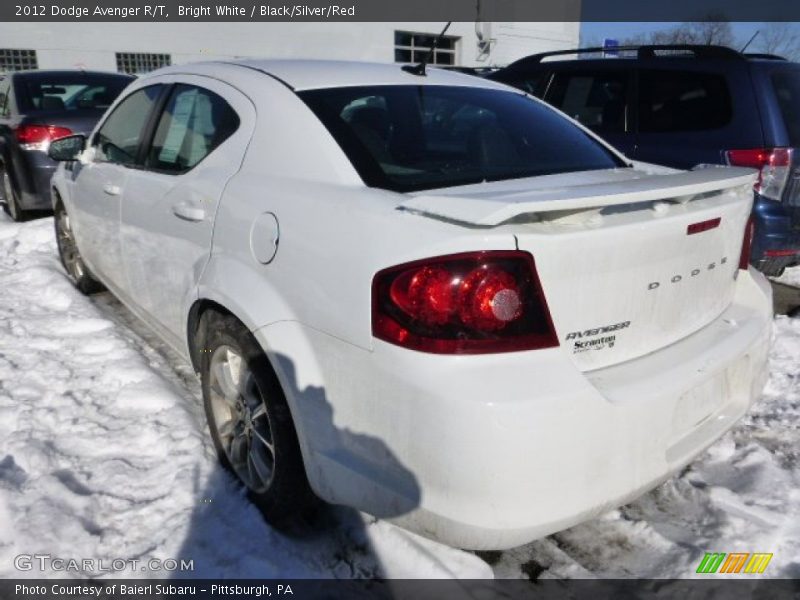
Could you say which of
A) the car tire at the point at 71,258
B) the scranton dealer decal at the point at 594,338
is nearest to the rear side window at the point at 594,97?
the scranton dealer decal at the point at 594,338

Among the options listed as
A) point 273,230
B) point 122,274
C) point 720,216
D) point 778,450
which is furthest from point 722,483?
point 122,274

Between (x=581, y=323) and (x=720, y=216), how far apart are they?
29.0 inches

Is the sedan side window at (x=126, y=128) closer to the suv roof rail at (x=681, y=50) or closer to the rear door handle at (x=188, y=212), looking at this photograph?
the rear door handle at (x=188, y=212)

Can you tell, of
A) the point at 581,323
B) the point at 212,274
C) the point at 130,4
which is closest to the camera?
the point at 581,323

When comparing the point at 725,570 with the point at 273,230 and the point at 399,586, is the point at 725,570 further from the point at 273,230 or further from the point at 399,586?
the point at 273,230

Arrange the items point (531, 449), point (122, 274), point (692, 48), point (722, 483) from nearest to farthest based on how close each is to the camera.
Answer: point (531, 449)
point (722, 483)
point (122, 274)
point (692, 48)

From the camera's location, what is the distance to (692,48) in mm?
4961

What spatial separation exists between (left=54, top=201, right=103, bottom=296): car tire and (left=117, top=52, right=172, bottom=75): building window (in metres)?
14.6

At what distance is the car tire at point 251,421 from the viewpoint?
229 centimetres

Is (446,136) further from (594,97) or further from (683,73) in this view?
(594,97)

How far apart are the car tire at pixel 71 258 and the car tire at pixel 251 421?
2426 millimetres

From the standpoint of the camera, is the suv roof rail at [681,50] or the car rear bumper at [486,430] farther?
the suv roof rail at [681,50]

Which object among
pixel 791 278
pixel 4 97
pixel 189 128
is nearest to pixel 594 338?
pixel 189 128

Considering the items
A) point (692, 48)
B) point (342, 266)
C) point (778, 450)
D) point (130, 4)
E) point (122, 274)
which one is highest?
point (130, 4)
